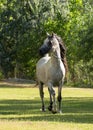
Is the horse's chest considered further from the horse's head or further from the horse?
the horse's head

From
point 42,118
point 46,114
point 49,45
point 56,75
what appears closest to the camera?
point 42,118

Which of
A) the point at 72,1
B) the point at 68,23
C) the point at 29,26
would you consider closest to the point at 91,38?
the point at 29,26

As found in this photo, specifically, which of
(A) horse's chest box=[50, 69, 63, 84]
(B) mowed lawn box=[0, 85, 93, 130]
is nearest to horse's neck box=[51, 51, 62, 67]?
(A) horse's chest box=[50, 69, 63, 84]

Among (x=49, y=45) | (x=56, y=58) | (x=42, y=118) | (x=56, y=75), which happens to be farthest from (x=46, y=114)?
(x=49, y=45)

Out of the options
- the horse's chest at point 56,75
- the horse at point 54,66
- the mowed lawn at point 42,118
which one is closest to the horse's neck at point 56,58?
the horse at point 54,66

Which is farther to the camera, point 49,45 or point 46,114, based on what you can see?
point 46,114

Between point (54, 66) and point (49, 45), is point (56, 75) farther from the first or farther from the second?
point (49, 45)

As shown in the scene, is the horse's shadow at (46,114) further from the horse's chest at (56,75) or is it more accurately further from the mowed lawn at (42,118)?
the horse's chest at (56,75)

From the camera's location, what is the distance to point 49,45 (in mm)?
17609

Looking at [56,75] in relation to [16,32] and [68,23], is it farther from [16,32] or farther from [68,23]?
[68,23]

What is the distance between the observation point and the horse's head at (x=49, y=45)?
17.2m

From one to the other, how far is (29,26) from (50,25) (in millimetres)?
5428

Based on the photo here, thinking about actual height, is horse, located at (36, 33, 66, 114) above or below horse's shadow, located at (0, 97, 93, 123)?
above

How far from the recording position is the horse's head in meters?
17.2
